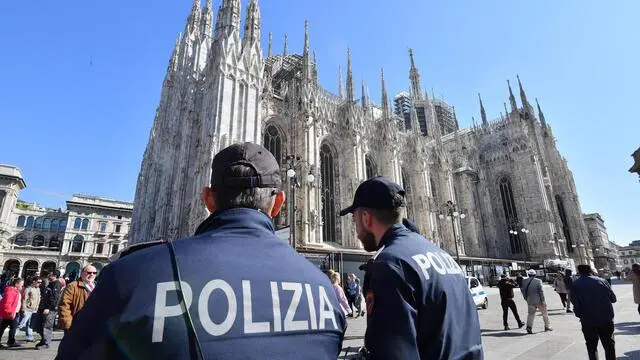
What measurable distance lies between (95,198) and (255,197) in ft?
210

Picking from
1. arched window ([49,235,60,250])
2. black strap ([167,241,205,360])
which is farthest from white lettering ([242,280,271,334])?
arched window ([49,235,60,250])

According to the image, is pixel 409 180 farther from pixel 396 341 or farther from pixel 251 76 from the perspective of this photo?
pixel 396 341

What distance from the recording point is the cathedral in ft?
70.8

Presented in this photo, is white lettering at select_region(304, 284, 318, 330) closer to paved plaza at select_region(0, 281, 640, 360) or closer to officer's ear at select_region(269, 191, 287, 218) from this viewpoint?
officer's ear at select_region(269, 191, 287, 218)

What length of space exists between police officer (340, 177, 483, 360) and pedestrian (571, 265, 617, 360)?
191 inches

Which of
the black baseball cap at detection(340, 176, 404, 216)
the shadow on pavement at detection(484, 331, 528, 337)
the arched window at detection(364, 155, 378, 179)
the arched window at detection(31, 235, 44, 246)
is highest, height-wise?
the arched window at detection(364, 155, 378, 179)

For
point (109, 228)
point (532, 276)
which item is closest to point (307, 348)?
point (532, 276)

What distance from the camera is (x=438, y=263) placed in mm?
1849

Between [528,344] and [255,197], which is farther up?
[255,197]

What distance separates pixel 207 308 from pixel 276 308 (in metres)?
0.24

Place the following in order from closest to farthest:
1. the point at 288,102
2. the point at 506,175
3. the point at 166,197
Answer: the point at 166,197, the point at 288,102, the point at 506,175

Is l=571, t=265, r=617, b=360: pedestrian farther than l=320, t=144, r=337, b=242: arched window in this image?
No

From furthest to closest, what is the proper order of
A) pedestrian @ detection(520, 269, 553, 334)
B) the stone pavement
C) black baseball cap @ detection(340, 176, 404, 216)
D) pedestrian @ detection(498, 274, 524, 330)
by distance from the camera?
pedestrian @ detection(498, 274, 524, 330), pedestrian @ detection(520, 269, 553, 334), the stone pavement, black baseball cap @ detection(340, 176, 404, 216)

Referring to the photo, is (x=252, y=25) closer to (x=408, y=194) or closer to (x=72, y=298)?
(x=408, y=194)
